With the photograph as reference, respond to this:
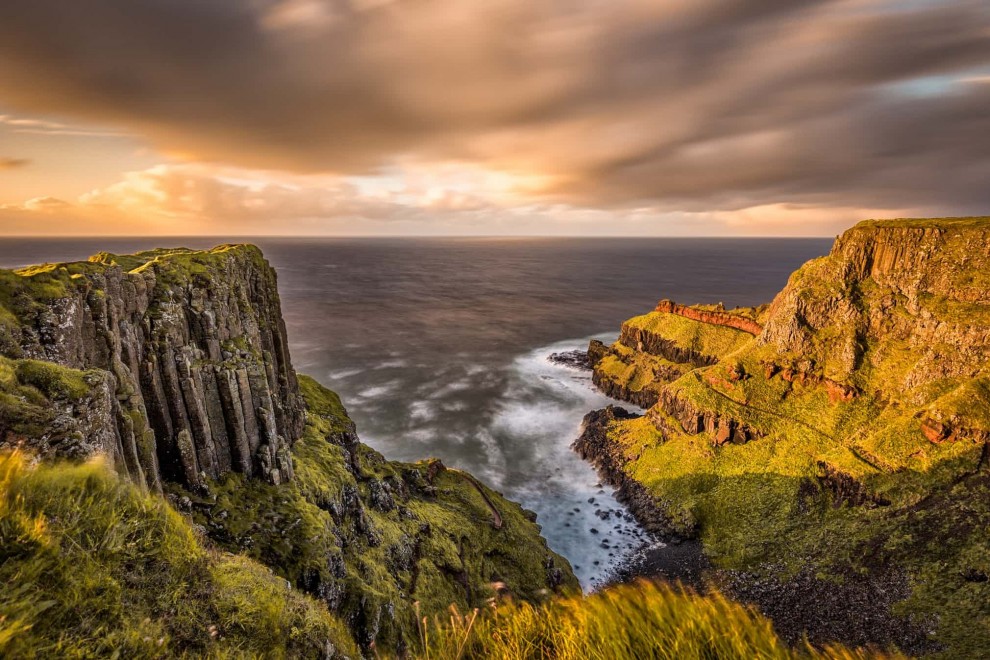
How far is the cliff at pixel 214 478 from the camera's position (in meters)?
5.45

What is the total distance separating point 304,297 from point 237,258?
169491 mm

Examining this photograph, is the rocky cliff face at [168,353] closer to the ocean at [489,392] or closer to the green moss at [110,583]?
the green moss at [110,583]

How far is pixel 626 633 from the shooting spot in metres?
5.03

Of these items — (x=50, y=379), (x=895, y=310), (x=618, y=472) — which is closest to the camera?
(x=50, y=379)

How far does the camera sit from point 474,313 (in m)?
166

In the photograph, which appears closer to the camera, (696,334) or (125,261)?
(125,261)

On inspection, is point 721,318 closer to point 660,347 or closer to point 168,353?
point 660,347

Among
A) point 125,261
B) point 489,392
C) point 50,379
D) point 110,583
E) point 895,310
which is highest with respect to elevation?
point 125,261

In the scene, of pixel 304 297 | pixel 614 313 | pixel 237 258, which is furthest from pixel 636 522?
pixel 304 297

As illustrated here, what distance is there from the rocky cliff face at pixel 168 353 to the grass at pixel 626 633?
11854 millimetres

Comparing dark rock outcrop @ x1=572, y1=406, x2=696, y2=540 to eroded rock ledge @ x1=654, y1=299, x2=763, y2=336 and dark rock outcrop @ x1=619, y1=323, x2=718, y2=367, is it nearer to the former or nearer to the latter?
dark rock outcrop @ x1=619, y1=323, x2=718, y2=367

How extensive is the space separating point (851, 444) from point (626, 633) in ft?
173

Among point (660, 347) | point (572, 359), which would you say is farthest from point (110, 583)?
point (572, 359)

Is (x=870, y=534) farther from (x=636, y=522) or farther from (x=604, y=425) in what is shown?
(x=604, y=425)
